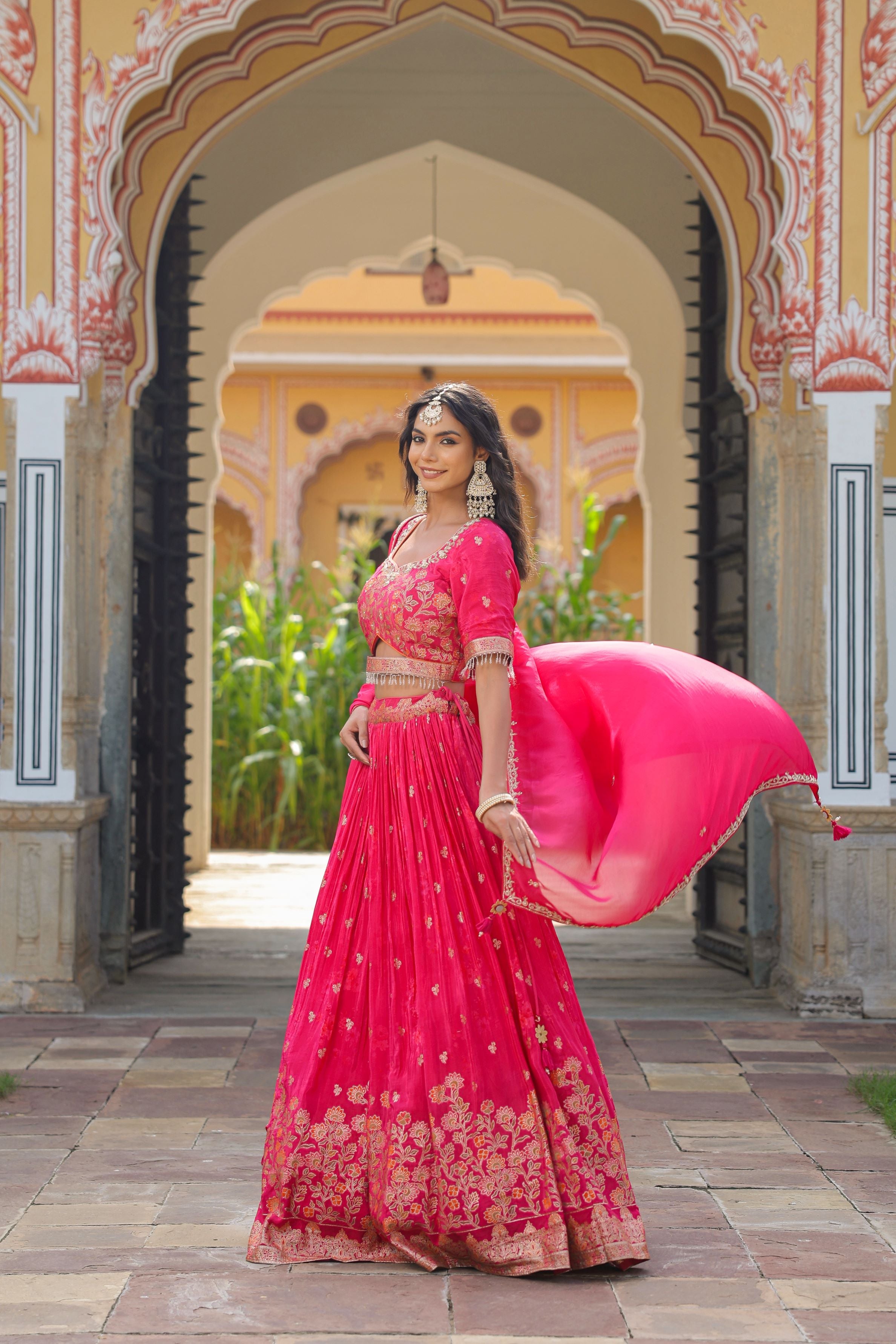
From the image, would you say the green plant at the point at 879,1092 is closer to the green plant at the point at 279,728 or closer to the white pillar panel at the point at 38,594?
the white pillar panel at the point at 38,594

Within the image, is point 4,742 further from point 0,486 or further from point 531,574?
point 531,574

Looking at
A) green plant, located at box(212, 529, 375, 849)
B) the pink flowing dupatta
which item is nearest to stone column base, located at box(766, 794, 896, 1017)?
the pink flowing dupatta

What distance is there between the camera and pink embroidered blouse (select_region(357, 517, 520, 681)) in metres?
2.38

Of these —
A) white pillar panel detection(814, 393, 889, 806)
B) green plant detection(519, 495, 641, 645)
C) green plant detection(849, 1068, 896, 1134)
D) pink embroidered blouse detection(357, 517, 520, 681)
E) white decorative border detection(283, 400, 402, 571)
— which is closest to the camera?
pink embroidered blouse detection(357, 517, 520, 681)

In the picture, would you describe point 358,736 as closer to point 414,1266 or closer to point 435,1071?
point 435,1071

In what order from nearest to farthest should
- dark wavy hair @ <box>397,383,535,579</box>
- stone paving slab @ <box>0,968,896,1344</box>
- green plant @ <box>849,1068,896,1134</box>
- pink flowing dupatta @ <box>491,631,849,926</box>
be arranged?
1. stone paving slab @ <box>0,968,896,1344</box>
2. pink flowing dupatta @ <box>491,631,849,926</box>
3. dark wavy hair @ <box>397,383,535,579</box>
4. green plant @ <box>849,1068,896,1134</box>

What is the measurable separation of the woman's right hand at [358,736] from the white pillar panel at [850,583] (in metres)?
2.25

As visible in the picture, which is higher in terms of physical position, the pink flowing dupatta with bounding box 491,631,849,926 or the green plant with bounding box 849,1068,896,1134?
the pink flowing dupatta with bounding box 491,631,849,926

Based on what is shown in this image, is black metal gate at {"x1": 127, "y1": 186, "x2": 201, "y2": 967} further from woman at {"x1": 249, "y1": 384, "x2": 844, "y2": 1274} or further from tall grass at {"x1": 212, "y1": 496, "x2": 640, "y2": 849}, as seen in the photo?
tall grass at {"x1": 212, "y1": 496, "x2": 640, "y2": 849}

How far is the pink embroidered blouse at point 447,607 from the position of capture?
2379 millimetres

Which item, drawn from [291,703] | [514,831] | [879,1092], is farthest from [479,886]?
[291,703]

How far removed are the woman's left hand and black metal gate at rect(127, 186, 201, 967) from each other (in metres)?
2.88

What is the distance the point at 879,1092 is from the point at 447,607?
179 cm

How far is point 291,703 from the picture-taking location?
879 cm
